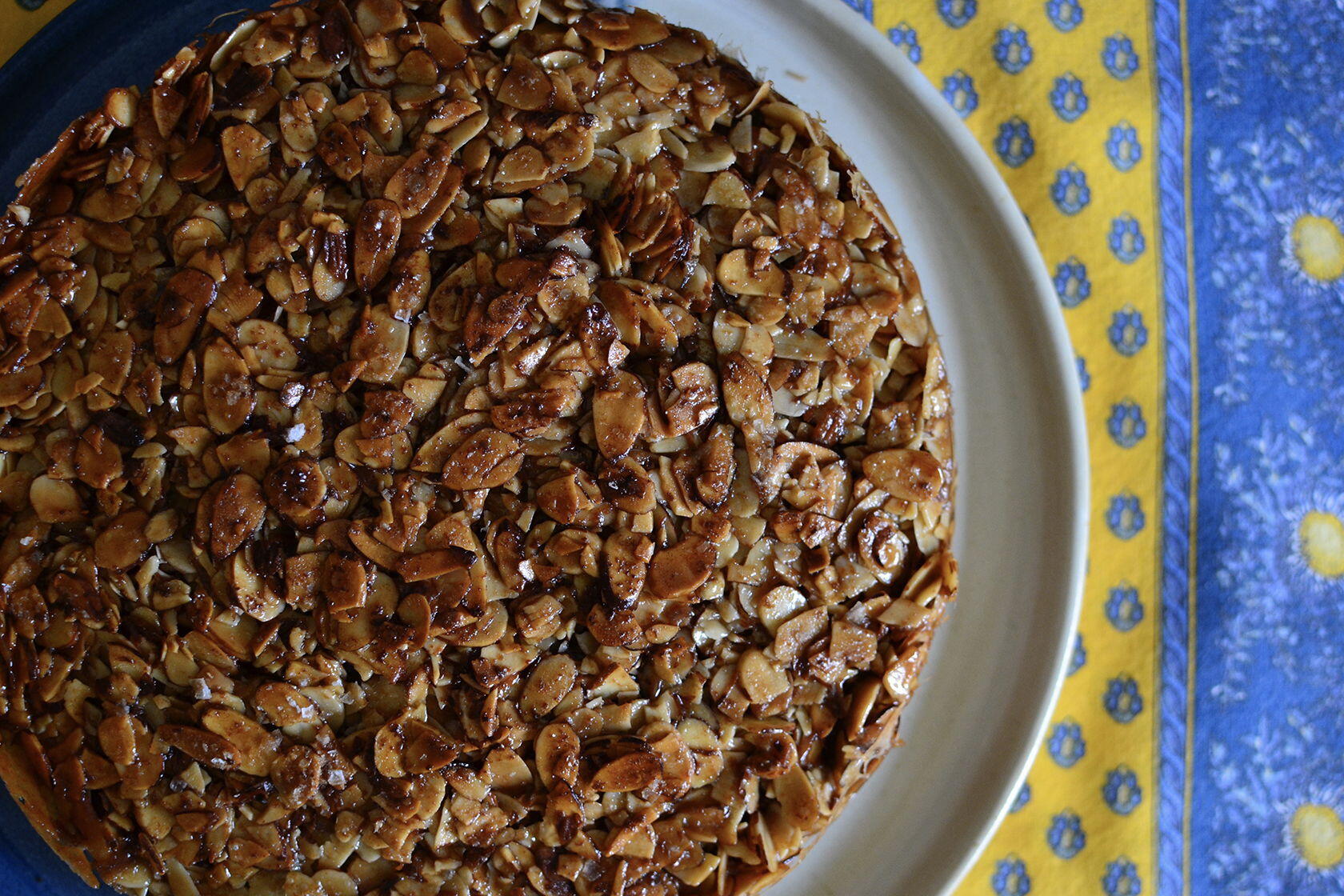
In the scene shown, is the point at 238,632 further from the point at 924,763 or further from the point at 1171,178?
the point at 1171,178

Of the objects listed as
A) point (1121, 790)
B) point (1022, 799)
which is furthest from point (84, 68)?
point (1121, 790)

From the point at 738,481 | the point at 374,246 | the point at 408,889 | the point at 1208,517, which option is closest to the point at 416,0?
the point at 374,246

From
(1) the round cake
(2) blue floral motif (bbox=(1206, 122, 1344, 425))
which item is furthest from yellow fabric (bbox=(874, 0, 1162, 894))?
(1) the round cake

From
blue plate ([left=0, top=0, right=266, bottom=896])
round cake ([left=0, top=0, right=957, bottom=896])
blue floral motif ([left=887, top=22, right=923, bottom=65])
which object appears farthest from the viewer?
blue floral motif ([left=887, top=22, right=923, bottom=65])

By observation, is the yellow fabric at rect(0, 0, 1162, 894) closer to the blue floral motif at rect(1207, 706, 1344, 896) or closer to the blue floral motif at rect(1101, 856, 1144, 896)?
the blue floral motif at rect(1101, 856, 1144, 896)

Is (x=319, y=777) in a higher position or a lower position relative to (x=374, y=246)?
lower

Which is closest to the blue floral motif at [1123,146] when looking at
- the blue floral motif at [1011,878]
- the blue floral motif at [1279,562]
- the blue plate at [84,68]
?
the blue floral motif at [1279,562]

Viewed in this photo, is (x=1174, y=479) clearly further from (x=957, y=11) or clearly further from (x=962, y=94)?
(x=957, y=11)
